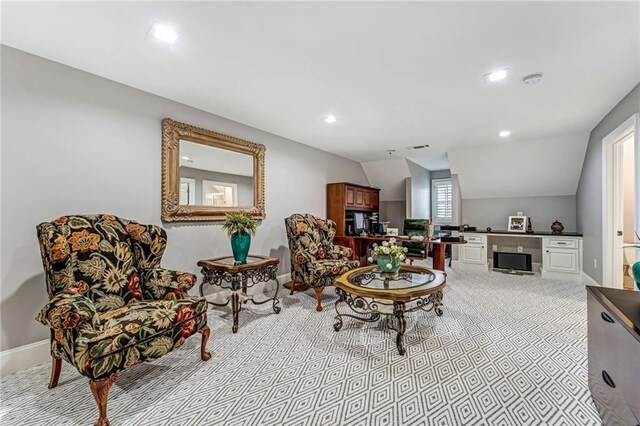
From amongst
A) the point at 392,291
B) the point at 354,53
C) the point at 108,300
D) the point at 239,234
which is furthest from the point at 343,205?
the point at 108,300

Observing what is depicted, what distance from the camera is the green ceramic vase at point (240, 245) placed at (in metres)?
3.03

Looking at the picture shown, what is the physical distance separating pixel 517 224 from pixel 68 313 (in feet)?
21.8

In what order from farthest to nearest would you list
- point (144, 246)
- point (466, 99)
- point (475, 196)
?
1. point (475, 196)
2. point (466, 99)
3. point (144, 246)

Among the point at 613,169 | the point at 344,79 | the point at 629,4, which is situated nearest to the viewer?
the point at 629,4

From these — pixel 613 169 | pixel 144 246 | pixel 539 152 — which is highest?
pixel 539 152

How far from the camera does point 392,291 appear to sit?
240 cm

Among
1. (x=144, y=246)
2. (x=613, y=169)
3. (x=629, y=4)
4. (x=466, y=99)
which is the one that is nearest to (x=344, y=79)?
(x=466, y=99)

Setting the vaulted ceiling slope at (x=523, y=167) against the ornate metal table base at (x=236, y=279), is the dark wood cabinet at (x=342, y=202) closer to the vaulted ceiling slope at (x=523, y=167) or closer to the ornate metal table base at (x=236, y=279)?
the vaulted ceiling slope at (x=523, y=167)

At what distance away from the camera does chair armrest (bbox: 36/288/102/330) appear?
5.04 ft

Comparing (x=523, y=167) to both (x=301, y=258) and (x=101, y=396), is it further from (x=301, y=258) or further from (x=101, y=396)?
(x=101, y=396)

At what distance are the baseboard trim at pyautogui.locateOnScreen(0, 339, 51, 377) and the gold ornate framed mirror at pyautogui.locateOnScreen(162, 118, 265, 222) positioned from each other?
1375mm

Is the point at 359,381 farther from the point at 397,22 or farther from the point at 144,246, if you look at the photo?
the point at 397,22

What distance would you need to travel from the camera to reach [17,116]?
215 centimetres

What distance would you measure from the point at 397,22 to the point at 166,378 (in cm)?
287
